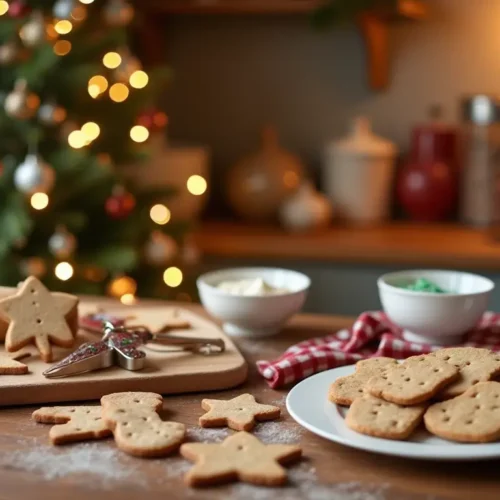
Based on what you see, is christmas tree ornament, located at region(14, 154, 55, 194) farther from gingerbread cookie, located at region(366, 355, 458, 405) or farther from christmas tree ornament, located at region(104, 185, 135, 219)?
gingerbread cookie, located at region(366, 355, 458, 405)

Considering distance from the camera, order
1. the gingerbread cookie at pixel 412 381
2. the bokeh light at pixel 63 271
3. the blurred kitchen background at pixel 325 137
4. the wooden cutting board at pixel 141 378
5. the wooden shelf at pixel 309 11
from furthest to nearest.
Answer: the wooden shelf at pixel 309 11, the blurred kitchen background at pixel 325 137, the bokeh light at pixel 63 271, the wooden cutting board at pixel 141 378, the gingerbread cookie at pixel 412 381

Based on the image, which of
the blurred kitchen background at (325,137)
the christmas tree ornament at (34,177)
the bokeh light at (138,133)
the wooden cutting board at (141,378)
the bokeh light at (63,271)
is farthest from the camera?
the blurred kitchen background at (325,137)

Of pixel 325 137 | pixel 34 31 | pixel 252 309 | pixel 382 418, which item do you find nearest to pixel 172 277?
pixel 34 31

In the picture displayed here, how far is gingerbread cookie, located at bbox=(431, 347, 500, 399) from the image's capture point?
2.91 feet

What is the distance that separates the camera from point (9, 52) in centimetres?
212

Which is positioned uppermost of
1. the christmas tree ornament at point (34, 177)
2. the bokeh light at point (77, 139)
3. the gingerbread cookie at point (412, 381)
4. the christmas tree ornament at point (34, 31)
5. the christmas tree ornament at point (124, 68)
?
the christmas tree ornament at point (34, 31)

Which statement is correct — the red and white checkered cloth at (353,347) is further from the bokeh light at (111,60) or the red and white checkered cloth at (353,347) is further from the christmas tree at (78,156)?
the bokeh light at (111,60)

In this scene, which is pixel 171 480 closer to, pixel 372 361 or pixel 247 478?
pixel 247 478

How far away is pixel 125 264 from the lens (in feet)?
7.14

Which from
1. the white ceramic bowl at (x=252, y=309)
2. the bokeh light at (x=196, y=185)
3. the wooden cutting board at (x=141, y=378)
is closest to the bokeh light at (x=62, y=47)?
the bokeh light at (x=196, y=185)

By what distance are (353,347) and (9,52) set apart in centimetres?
134

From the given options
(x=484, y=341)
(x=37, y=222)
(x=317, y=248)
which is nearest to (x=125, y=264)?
(x=37, y=222)

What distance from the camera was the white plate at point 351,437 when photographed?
0.79m

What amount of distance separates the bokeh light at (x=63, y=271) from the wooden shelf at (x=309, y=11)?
1.00m
